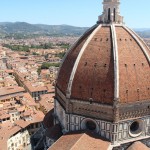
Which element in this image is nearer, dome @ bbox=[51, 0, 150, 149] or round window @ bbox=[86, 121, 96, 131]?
dome @ bbox=[51, 0, 150, 149]

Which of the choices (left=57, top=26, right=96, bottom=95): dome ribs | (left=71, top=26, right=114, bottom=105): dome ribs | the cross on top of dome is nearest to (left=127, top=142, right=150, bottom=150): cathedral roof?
(left=71, top=26, right=114, bottom=105): dome ribs

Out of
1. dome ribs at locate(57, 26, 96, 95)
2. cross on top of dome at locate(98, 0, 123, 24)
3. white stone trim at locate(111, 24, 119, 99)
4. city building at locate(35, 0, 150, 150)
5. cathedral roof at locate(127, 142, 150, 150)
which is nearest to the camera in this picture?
white stone trim at locate(111, 24, 119, 99)

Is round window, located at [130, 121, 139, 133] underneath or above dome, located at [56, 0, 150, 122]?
underneath

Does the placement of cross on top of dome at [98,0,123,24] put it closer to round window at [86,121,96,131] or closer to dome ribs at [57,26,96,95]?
dome ribs at [57,26,96,95]

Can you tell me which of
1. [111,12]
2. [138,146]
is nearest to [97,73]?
[111,12]

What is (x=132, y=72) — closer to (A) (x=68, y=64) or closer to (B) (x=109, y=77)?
(B) (x=109, y=77)

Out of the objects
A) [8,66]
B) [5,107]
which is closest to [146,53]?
[5,107]

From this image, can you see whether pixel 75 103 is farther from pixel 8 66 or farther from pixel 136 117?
pixel 8 66

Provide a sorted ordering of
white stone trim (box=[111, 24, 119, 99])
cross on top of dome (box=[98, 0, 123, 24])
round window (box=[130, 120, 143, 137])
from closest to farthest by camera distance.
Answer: white stone trim (box=[111, 24, 119, 99]) < round window (box=[130, 120, 143, 137]) < cross on top of dome (box=[98, 0, 123, 24])
